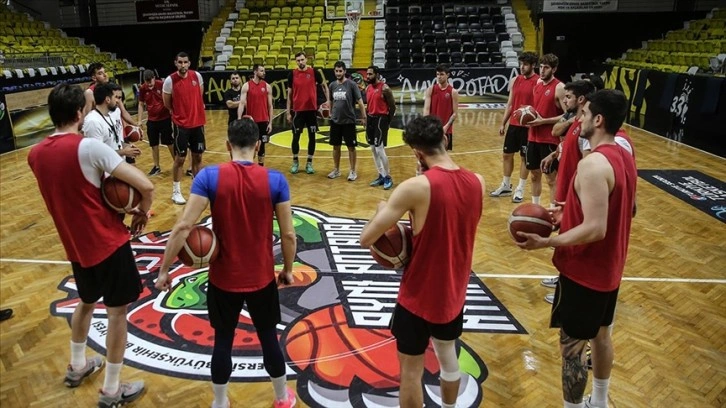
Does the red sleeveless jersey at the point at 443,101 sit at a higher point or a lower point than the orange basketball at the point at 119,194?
higher

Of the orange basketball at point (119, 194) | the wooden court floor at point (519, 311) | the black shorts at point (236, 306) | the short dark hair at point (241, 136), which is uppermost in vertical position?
→ the short dark hair at point (241, 136)

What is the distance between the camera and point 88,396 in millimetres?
3393

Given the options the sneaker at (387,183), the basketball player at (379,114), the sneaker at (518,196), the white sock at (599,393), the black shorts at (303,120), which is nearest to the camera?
the white sock at (599,393)

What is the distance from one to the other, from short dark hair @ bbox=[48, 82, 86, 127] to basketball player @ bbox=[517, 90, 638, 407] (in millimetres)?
2546

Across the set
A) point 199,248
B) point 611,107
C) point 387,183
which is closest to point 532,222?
point 611,107

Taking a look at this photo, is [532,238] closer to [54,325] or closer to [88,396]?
[88,396]

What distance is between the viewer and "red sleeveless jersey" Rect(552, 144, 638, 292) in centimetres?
267

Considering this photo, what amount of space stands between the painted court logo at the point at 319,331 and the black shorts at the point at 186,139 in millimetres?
2054

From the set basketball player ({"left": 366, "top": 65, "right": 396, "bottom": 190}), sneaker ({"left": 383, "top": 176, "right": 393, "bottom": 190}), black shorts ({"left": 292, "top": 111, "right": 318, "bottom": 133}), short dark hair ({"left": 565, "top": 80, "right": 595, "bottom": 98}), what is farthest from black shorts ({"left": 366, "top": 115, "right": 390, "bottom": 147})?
short dark hair ({"left": 565, "top": 80, "right": 595, "bottom": 98})

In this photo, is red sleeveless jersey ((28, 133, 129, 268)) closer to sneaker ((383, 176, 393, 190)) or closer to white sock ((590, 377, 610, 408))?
white sock ((590, 377, 610, 408))

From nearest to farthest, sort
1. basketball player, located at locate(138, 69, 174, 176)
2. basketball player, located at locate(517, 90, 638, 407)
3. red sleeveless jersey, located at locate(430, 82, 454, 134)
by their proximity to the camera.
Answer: basketball player, located at locate(517, 90, 638, 407) → red sleeveless jersey, located at locate(430, 82, 454, 134) → basketball player, located at locate(138, 69, 174, 176)

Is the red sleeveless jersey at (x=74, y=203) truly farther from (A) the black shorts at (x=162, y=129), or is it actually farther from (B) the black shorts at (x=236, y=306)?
(A) the black shorts at (x=162, y=129)

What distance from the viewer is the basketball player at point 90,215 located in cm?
292

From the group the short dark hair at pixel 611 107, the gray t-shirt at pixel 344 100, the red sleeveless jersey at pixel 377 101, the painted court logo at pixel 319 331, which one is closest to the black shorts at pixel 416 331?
the painted court logo at pixel 319 331
